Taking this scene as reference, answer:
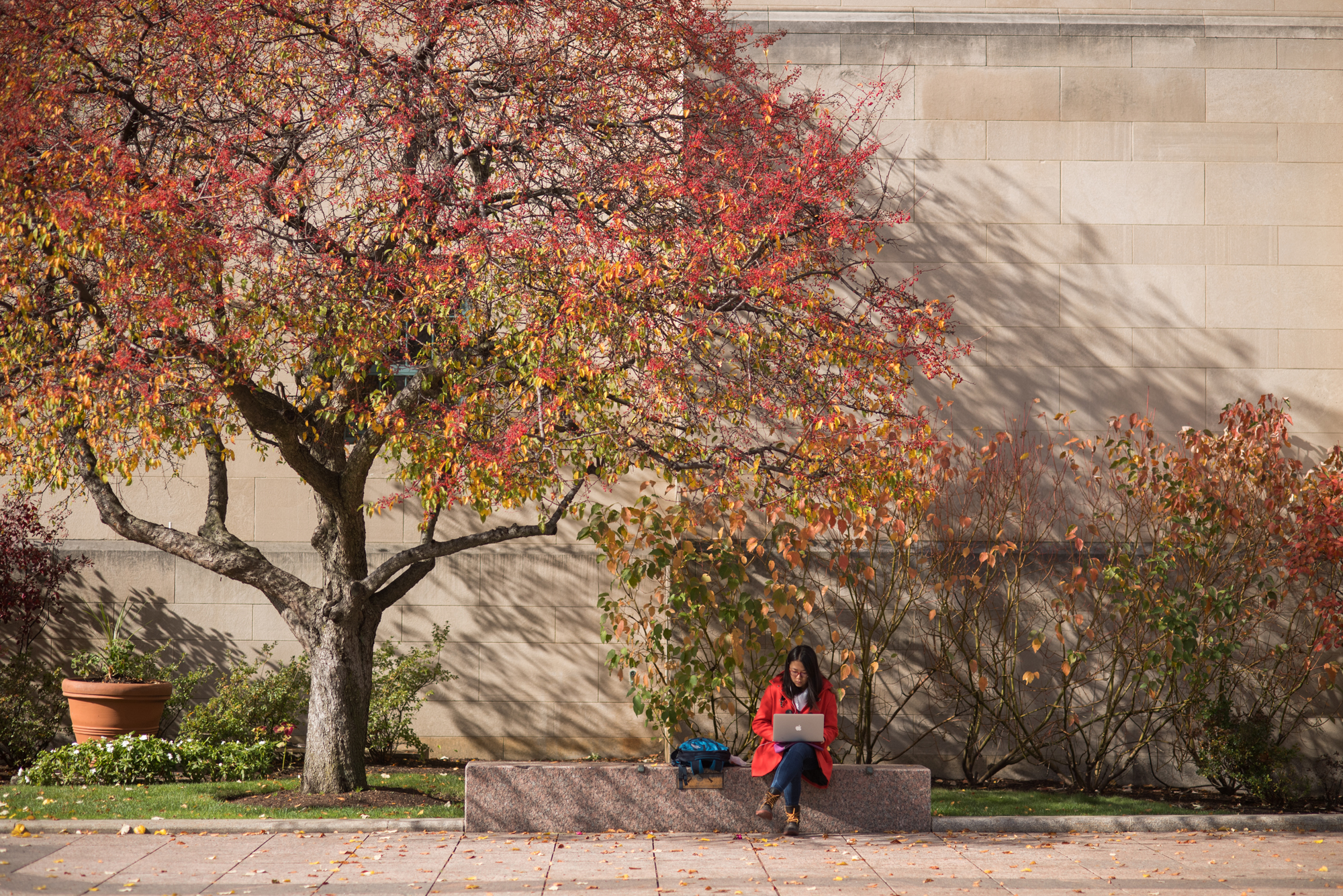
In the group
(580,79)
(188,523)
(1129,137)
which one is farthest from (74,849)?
(1129,137)

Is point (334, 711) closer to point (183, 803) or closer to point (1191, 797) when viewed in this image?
point (183, 803)

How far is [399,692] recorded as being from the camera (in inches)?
399

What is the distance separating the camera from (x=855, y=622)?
10016 millimetres

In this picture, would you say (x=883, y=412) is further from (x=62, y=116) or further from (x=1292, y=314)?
(x=62, y=116)

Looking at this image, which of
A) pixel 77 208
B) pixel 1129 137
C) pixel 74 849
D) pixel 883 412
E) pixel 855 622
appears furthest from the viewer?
pixel 1129 137

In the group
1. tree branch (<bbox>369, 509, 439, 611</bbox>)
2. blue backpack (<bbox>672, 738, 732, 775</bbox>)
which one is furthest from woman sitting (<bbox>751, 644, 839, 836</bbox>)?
tree branch (<bbox>369, 509, 439, 611</bbox>)

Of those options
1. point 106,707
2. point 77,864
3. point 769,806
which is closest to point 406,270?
point 77,864

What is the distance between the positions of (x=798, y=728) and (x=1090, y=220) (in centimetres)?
605

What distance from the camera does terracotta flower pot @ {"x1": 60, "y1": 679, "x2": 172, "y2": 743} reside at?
9875 millimetres

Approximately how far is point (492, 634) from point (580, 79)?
5.59 metres

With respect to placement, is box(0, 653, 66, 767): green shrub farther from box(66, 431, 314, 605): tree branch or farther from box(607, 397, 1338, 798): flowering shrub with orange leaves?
box(607, 397, 1338, 798): flowering shrub with orange leaves

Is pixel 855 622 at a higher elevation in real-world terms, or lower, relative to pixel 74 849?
higher

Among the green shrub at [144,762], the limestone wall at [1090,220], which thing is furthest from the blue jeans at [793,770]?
the green shrub at [144,762]

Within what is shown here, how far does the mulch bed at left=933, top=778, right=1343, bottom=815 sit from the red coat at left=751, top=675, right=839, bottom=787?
2421mm
